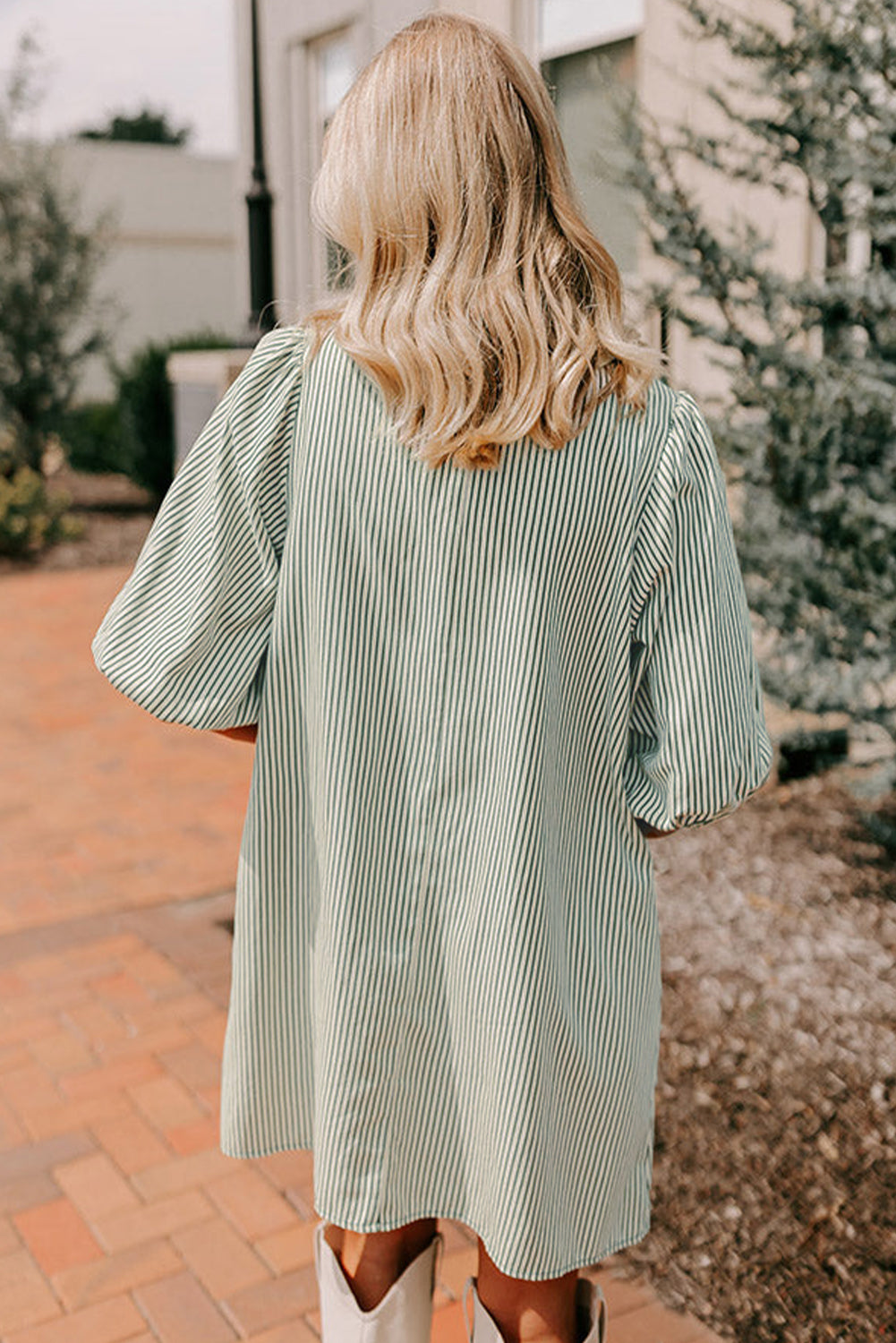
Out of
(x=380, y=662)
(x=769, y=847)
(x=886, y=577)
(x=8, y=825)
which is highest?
(x=380, y=662)

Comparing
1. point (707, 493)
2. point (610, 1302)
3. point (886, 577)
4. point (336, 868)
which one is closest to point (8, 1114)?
point (610, 1302)

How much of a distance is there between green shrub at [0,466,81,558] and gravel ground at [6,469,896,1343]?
7.68 meters

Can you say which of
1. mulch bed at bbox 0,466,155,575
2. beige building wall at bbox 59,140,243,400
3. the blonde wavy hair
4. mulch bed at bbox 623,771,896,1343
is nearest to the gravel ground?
mulch bed at bbox 623,771,896,1343

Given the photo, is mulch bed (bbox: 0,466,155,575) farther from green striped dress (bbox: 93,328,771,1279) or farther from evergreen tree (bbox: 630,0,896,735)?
green striped dress (bbox: 93,328,771,1279)

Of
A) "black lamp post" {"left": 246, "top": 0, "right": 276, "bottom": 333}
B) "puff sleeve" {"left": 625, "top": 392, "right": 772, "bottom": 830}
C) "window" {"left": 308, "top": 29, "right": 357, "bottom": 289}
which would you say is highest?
"window" {"left": 308, "top": 29, "right": 357, "bottom": 289}

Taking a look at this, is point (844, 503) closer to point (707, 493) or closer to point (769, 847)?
point (769, 847)

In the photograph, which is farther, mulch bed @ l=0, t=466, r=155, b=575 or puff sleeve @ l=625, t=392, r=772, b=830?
mulch bed @ l=0, t=466, r=155, b=575

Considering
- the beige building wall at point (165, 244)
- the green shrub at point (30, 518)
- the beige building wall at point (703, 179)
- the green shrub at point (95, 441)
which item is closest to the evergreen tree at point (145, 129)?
the beige building wall at point (165, 244)

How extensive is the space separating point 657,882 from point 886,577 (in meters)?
1.16

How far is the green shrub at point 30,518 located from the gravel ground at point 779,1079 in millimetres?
7680

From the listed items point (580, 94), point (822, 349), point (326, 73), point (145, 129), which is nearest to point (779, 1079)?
point (822, 349)

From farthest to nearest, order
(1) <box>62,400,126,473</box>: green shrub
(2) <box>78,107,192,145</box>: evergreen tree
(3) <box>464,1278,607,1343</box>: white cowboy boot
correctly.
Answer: (2) <box>78,107,192,145</box>: evergreen tree
(1) <box>62,400,126,473</box>: green shrub
(3) <box>464,1278,607,1343</box>: white cowboy boot

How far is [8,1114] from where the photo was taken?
10.0 feet

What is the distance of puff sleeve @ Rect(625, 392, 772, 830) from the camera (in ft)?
5.04
